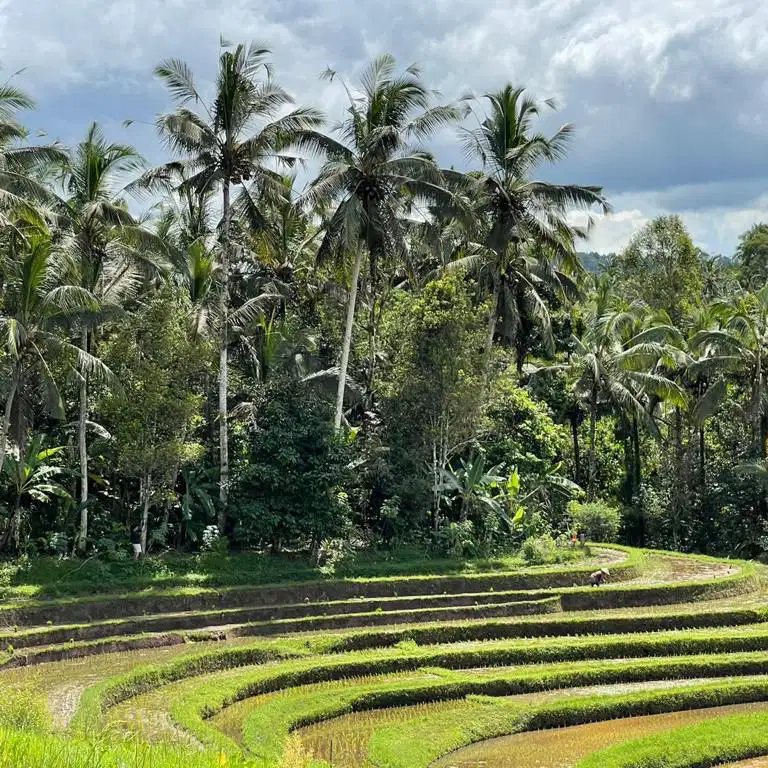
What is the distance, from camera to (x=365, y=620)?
20516 millimetres

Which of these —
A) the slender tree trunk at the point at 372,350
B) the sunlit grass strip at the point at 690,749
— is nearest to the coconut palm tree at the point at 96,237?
the slender tree trunk at the point at 372,350

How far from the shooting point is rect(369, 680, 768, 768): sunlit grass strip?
12.1 metres

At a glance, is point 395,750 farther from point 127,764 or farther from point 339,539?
point 339,539

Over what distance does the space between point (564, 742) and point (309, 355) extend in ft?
64.4

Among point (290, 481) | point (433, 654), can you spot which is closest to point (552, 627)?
point (433, 654)

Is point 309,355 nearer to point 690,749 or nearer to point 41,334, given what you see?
point 41,334

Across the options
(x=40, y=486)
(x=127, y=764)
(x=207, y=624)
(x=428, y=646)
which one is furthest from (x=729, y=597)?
(x=127, y=764)

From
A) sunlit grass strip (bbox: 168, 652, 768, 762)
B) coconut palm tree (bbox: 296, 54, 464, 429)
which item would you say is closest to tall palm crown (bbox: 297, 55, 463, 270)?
coconut palm tree (bbox: 296, 54, 464, 429)

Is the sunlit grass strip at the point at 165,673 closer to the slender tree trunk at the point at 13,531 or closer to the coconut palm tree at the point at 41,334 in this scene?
the coconut palm tree at the point at 41,334

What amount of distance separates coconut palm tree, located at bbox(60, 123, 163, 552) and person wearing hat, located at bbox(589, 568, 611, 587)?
1304 centimetres

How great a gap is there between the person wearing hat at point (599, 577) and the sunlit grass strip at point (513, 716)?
828cm

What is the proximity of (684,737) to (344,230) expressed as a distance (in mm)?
16235

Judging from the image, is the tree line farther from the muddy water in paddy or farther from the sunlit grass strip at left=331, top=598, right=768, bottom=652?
the muddy water in paddy

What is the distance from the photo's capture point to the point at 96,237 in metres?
24.7
